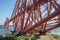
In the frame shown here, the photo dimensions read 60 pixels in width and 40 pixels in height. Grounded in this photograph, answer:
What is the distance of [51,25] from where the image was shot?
76.5 ft

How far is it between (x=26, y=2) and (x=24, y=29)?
132 inches

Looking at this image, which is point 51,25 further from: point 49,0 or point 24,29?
point 49,0

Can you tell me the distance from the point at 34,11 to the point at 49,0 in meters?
3.38

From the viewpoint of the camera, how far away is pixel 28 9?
22.1 metres

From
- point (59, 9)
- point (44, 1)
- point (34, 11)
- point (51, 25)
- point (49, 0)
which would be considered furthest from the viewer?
point (51, 25)

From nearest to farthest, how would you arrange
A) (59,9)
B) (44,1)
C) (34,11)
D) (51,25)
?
(59,9)
(44,1)
(34,11)
(51,25)

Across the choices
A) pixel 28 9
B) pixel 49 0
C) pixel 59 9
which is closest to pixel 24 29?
pixel 28 9

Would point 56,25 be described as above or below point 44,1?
below

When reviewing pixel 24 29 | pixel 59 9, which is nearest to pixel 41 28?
pixel 24 29

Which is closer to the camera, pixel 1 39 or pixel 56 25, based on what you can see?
pixel 1 39

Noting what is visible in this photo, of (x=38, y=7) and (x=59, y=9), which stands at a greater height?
(x=38, y=7)

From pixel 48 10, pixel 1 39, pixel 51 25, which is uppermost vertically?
pixel 48 10

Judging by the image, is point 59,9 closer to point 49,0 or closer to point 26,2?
point 49,0

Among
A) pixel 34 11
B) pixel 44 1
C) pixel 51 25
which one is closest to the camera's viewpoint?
pixel 44 1
